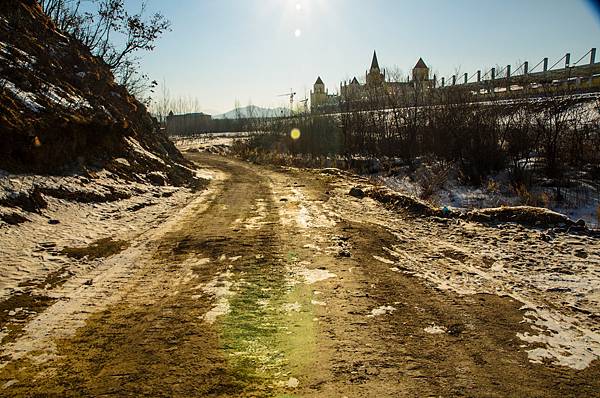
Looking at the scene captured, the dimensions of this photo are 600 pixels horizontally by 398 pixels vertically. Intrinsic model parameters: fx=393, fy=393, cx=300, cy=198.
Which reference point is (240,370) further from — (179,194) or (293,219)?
(179,194)

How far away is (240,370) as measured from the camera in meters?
A: 2.79

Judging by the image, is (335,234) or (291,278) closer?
(291,278)

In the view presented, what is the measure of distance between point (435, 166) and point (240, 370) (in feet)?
57.6

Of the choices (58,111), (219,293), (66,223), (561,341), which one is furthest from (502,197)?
(58,111)

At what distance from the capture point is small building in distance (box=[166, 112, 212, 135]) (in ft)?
277

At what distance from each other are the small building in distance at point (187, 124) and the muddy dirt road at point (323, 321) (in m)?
80.1

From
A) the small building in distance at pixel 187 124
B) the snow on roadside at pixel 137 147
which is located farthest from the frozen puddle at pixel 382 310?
the small building in distance at pixel 187 124

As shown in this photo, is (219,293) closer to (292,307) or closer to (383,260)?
(292,307)

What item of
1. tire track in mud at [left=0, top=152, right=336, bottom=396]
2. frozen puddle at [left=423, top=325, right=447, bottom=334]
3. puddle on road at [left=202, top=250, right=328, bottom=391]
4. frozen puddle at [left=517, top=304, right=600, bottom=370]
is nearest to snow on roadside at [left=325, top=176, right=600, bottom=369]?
frozen puddle at [left=517, top=304, right=600, bottom=370]

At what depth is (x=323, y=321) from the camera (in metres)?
3.58

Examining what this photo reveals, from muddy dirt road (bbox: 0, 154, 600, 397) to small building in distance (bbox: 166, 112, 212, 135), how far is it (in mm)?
80064

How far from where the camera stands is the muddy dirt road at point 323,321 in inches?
106

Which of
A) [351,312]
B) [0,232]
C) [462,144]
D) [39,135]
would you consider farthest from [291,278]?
[462,144]

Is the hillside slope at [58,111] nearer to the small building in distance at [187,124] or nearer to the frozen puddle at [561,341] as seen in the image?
the frozen puddle at [561,341]
